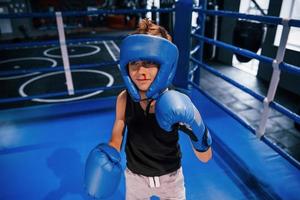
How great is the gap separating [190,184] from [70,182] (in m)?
0.83

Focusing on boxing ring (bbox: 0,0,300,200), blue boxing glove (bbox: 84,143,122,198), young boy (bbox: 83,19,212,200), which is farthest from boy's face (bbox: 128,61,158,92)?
boxing ring (bbox: 0,0,300,200)

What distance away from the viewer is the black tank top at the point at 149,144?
3.43 feet

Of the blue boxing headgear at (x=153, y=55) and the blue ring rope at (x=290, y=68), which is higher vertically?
the blue boxing headgear at (x=153, y=55)

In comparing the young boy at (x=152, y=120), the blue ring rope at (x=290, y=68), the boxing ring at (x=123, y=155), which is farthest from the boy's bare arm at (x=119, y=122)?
the blue ring rope at (x=290, y=68)

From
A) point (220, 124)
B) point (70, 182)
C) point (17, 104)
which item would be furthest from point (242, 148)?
point (17, 104)

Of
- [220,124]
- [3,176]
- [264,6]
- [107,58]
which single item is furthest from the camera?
[107,58]

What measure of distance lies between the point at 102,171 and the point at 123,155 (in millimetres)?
1012

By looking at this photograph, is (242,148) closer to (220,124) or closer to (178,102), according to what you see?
(220,124)

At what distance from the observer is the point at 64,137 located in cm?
226

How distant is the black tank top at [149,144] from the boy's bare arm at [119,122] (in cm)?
4

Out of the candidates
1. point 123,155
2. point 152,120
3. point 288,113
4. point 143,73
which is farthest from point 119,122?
point 288,113

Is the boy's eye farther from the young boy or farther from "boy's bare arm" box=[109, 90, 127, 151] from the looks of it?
"boy's bare arm" box=[109, 90, 127, 151]

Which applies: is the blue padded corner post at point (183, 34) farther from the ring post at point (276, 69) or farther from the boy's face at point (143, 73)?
the boy's face at point (143, 73)

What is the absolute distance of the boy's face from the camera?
94 cm
